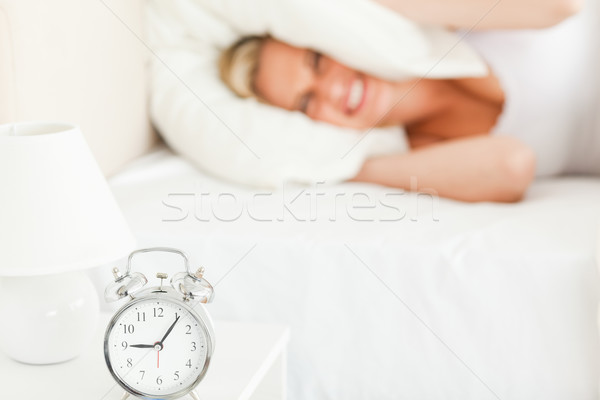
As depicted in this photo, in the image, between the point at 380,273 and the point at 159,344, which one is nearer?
the point at 159,344

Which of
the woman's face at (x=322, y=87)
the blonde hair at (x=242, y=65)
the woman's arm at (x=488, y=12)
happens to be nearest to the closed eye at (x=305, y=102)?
the woman's face at (x=322, y=87)

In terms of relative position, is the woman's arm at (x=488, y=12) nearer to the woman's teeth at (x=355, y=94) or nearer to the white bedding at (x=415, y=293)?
the woman's teeth at (x=355, y=94)

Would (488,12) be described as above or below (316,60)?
above

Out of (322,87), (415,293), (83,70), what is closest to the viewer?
(415,293)

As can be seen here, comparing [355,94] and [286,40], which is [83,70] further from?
[355,94]

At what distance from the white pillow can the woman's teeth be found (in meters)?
0.04

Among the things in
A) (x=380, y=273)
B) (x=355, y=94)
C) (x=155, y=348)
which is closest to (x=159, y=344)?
(x=155, y=348)

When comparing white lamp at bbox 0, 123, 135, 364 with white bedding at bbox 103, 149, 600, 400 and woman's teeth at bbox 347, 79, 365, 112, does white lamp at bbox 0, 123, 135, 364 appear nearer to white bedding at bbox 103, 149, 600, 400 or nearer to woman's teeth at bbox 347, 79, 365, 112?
white bedding at bbox 103, 149, 600, 400

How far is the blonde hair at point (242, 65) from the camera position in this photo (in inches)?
61.4

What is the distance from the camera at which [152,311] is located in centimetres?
79

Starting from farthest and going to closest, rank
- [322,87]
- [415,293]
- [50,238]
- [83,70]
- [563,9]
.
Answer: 1. [322,87]
2. [563,9]
3. [83,70]
4. [415,293]
5. [50,238]

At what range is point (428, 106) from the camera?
162 centimetres

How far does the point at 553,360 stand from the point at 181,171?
77cm

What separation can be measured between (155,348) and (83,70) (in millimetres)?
662
